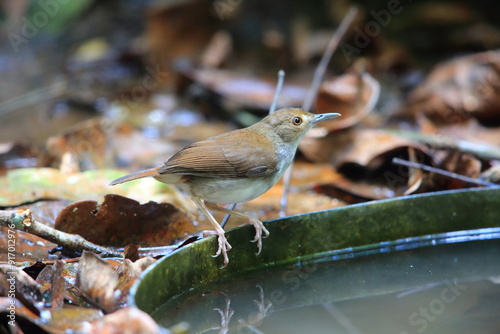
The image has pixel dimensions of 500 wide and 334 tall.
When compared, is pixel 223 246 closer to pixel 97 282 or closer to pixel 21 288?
pixel 97 282

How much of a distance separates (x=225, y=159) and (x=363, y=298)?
112cm

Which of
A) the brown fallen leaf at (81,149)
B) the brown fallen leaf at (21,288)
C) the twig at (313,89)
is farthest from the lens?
the brown fallen leaf at (81,149)

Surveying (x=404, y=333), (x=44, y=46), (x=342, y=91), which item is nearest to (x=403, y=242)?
(x=404, y=333)

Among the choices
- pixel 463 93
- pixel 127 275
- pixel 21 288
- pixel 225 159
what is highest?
pixel 225 159

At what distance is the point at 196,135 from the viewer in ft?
22.7

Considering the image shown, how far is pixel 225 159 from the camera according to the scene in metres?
3.62

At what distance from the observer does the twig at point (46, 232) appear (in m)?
3.00

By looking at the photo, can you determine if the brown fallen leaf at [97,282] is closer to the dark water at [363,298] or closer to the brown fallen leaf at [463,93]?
the dark water at [363,298]

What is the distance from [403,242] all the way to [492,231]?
1.91ft

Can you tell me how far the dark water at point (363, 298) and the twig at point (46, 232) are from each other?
733 mm

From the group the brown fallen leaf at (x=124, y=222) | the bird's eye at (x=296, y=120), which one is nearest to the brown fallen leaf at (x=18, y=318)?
the brown fallen leaf at (x=124, y=222)

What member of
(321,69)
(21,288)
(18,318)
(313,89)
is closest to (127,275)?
(21,288)

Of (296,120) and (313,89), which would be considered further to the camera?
(313,89)

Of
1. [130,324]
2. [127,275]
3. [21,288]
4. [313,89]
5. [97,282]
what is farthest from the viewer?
[313,89]
